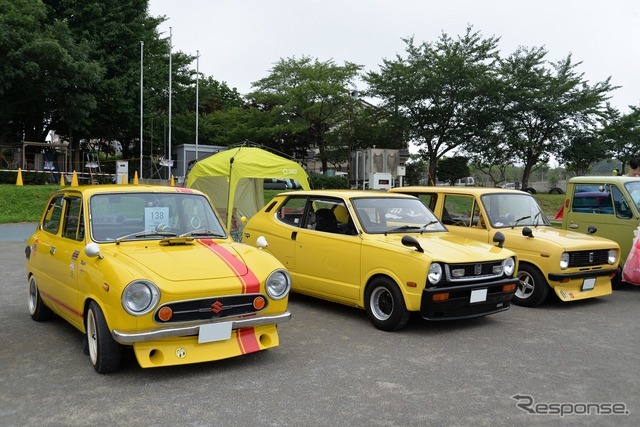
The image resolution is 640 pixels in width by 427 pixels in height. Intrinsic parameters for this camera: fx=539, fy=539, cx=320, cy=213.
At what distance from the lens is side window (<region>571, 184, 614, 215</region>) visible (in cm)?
936

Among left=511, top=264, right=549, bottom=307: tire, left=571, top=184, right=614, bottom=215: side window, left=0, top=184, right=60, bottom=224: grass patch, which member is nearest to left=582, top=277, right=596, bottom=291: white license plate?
left=511, top=264, right=549, bottom=307: tire

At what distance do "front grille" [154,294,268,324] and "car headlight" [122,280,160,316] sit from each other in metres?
0.09

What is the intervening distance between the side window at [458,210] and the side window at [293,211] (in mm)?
2404

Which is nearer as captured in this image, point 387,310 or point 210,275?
point 210,275

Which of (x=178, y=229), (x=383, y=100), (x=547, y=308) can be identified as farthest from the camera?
A: (x=383, y=100)

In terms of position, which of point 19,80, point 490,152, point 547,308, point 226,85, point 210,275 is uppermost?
point 226,85

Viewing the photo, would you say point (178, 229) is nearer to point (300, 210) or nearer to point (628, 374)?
point (300, 210)

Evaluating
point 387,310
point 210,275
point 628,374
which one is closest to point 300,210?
point 387,310

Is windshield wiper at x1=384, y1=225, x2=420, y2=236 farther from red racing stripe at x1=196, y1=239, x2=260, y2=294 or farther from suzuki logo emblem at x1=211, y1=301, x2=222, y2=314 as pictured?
suzuki logo emblem at x1=211, y1=301, x2=222, y2=314

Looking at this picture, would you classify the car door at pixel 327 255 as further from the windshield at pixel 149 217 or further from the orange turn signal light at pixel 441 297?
the windshield at pixel 149 217

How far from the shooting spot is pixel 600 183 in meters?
9.43

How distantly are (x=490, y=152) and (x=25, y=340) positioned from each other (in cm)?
3172

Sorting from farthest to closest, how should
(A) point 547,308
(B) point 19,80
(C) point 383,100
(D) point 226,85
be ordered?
(D) point 226,85 < (C) point 383,100 < (B) point 19,80 < (A) point 547,308

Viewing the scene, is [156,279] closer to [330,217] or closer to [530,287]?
[330,217]
